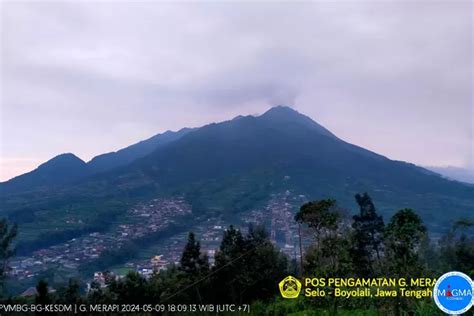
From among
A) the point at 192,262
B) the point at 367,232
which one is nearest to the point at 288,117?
the point at 367,232

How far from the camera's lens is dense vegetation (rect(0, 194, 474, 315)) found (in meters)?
7.22

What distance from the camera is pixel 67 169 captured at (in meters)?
135

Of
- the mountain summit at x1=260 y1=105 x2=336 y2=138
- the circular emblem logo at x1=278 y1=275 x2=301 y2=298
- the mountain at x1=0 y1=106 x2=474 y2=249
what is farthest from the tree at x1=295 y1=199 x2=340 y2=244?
the mountain summit at x1=260 y1=105 x2=336 y2=138

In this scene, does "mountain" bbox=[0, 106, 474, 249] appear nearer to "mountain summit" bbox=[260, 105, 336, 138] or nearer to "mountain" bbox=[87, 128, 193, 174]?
"mountain summit" bbox=[260, 105, 336, 138]

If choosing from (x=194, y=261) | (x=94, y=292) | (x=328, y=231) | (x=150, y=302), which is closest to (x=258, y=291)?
(x=194, y=261)

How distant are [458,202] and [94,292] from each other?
87146 mm

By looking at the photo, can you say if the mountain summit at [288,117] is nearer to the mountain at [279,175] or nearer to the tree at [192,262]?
the mountain at [279,175]

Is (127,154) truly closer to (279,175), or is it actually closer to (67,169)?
(67,169)

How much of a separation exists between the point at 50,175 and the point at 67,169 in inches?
276

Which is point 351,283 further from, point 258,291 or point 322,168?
point 322,168

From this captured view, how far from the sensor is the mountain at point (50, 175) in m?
118

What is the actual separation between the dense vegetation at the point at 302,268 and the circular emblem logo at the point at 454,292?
5.81ft

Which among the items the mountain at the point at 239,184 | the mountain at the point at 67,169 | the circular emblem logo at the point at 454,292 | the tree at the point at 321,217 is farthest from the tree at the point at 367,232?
the mountain at the point at 67,169

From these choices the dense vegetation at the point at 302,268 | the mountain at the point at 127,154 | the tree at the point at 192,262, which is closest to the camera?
the dense vegetation at the point at 302,268
